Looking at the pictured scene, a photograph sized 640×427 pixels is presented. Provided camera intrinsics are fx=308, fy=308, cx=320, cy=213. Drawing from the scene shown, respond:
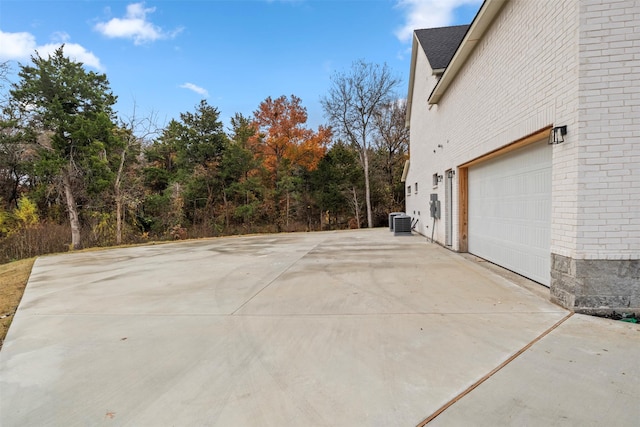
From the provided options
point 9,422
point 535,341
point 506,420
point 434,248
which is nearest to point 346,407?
point 506,420

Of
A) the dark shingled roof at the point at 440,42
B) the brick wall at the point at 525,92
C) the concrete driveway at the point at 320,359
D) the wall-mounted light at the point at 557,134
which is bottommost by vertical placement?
the concrete driveway at the point at 320,359

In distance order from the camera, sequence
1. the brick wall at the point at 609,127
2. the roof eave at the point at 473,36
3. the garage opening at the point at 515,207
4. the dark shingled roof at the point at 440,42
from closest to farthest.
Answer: the brick wall at the point at 609,127 → the garage opening at the point at 515,207 → the roof eave at the point at 473,36 → the dark shingled roof at the point at 440,42

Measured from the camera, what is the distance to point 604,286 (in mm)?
3422

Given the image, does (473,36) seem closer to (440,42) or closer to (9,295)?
(440,42)

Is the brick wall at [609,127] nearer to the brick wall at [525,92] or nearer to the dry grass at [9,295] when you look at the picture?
the brick wall at [525,92]

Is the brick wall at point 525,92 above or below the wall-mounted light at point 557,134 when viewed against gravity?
above

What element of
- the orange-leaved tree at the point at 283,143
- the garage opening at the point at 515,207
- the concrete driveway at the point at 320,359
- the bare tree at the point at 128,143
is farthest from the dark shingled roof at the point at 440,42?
the bare tree at the point at 128,143

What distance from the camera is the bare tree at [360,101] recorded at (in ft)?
79.2

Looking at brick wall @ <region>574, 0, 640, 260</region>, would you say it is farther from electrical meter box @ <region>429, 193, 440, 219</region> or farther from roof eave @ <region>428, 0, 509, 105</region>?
electrical meter box @ <region>429, 193, 440, 219</region>

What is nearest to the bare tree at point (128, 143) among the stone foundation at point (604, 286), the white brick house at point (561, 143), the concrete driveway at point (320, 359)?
the concrete driveway at point (320, 359)

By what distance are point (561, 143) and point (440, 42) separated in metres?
9.92

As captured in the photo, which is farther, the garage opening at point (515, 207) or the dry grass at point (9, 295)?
the garage opening at point (515, 207)

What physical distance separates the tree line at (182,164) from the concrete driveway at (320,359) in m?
10.2

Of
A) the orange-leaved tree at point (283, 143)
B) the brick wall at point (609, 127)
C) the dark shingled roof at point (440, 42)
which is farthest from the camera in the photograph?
the orange-leaved tree at point (283, 143)
